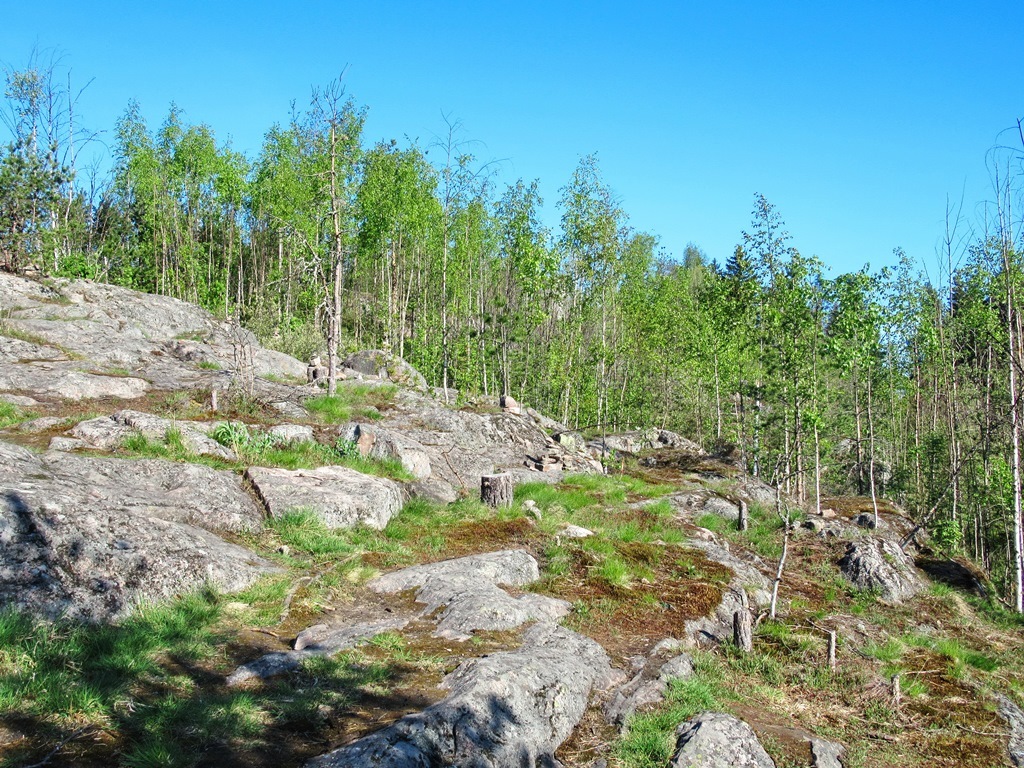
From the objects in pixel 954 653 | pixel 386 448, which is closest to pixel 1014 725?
pixel 954 653

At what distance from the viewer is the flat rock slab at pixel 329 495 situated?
28.6ft

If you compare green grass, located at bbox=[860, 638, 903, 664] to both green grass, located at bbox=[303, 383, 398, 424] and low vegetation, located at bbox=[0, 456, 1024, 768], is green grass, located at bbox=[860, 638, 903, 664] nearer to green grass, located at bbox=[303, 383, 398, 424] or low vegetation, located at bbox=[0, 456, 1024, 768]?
low vegetation, located at bbox=[0, 456, 1024, 768]

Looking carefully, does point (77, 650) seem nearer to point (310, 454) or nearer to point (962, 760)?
point (310, 454)

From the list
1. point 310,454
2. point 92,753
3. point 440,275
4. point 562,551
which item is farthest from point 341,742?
point 440,275

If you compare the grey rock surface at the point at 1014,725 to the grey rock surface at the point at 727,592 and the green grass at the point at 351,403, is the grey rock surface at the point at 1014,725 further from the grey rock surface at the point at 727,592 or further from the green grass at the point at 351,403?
the green grass at the point at 351,403

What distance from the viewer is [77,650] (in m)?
4.70

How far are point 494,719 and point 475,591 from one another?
260 cm

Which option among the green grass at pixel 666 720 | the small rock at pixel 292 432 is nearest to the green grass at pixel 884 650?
the green grass at pixel 666 720

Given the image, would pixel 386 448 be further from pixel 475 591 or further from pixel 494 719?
pixel 494 719

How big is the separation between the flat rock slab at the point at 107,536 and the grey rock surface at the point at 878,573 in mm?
9919

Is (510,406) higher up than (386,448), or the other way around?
(510,406)

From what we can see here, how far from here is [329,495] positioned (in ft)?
29.8

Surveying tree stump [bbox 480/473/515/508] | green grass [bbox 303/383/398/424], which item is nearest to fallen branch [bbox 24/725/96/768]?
tree stump [bbox 480/473/515/508]

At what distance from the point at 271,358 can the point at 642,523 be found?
509 inches
